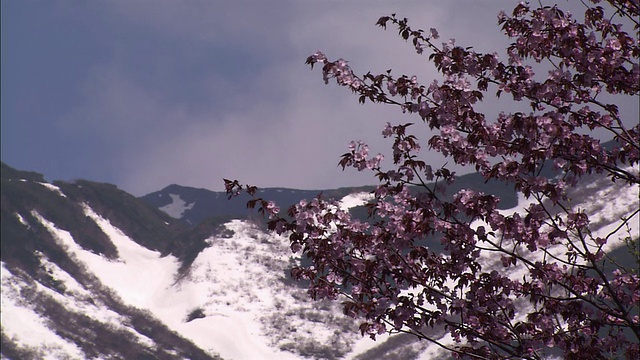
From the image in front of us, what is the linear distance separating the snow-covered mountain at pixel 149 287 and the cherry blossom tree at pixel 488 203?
78345 millimetres

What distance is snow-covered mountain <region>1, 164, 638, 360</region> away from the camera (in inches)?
3728

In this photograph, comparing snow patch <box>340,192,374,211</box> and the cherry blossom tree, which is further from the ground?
snow patch <box>340,192,374,211</box>

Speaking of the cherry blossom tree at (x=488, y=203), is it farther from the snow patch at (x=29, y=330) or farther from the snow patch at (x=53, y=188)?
the snow patch at (x=53, y=188)

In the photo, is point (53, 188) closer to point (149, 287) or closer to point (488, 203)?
point (149, 287)

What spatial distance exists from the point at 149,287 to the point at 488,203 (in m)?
122

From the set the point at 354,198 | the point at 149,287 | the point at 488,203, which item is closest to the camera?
the point at 488,203

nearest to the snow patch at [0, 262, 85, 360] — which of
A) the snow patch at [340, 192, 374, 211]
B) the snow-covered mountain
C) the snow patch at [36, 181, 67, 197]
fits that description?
the snow-covered mountain

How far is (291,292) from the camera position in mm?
122375

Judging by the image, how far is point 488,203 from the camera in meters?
9.95

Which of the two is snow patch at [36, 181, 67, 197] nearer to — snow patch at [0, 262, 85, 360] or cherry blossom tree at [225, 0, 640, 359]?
snow patch at [0, 262, 85, 360]

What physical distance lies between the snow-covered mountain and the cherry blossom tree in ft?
257

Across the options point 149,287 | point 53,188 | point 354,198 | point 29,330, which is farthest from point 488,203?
point 354,198

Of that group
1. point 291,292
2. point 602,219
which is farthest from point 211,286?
point 602,219

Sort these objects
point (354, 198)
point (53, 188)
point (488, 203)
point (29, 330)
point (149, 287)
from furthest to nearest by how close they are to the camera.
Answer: point (354, 198), point (53, 188), point (149, 287), point (29, 330), point (488, 203)
